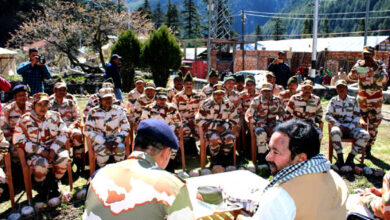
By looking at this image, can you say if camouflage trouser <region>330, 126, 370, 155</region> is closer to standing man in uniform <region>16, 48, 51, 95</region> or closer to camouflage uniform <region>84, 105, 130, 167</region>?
camouflage uniform <region>84, 105, 130, 167</region>

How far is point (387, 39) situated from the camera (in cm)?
2498

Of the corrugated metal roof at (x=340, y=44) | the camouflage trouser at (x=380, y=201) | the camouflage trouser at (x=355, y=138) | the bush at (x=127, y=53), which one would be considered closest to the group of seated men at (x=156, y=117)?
the camouflage trouser at (x=355, y=138)

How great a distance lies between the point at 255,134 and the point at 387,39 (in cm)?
2504

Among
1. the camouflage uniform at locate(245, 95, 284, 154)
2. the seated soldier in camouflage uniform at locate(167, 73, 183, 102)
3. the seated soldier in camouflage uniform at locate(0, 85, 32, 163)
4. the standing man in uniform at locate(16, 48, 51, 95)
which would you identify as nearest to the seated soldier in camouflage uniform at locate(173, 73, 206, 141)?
the seated soldier in camouflage uniform at locate(167, 73, 183, 102)

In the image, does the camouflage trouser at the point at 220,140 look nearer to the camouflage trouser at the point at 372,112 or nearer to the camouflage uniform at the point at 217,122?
the camouflage uniform at the point at 217,122

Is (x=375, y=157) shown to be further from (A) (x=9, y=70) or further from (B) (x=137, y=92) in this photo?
(A) (x=9, y=70)

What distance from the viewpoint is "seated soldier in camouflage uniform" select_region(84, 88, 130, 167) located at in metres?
4.71

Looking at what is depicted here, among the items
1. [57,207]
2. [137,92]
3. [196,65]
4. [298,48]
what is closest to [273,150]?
[57,207]

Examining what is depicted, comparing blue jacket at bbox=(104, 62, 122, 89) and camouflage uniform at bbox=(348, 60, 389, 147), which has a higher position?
blue jacket at bbox=(104, 62, 122, 89)

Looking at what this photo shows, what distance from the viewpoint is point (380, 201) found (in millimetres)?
2461

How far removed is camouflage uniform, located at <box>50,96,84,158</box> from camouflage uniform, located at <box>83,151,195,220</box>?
147 inches

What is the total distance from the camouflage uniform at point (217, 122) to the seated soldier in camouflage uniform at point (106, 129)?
139 centimetres

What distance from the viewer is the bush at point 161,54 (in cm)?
1574

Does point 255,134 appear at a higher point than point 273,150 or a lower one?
lower
